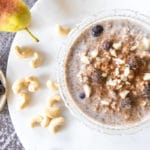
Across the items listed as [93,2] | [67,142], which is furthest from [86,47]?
[67,142]

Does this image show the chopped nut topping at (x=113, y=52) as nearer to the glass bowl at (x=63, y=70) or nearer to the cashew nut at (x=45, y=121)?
the glass bowl at (x=63, y=70)

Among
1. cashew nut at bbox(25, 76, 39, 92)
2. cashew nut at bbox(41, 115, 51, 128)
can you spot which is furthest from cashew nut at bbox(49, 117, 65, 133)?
cashew nut at bbox(25, 76, 39, 92)

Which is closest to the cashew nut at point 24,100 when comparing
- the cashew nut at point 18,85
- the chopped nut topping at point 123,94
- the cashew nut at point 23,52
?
the cashew nut at point 18,85

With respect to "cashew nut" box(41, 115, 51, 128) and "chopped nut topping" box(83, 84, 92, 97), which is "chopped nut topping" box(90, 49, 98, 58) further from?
"cashew nut" box(41, 115, 51, 128)

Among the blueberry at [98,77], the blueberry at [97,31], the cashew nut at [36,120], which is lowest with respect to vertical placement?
the cashew nut at [36,120]

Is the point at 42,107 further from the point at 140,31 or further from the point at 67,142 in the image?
the point at 140,31

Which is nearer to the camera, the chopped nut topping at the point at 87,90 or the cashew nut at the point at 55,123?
the chopped nut topping at the point at 87,90
